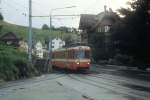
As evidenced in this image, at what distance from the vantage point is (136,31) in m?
59.8

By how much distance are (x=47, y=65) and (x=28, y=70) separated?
534 inches

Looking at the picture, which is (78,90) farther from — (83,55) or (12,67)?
(83,55)

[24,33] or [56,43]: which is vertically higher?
[24,33]

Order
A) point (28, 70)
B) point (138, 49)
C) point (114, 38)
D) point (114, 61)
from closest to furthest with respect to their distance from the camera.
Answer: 1. point (28, 70)
2. point (138, 49)
3. point (114, 38)
4. point (114, 61)

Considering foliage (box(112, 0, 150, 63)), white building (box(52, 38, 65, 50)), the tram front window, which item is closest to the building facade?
foliage (box(112, 0, 150, 63))

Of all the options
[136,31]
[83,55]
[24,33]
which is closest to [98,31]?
[24,33]

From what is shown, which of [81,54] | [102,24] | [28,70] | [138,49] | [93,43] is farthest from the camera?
[102,24]

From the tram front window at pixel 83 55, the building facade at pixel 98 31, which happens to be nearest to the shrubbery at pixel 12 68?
the tram front window at pixel 83 55

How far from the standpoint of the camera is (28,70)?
48062mm

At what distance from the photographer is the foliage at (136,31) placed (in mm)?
58969

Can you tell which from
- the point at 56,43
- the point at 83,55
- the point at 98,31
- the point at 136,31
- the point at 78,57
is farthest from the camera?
the point at 56,43

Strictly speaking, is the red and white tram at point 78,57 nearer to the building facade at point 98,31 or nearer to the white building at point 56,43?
the building facade at point 98,31

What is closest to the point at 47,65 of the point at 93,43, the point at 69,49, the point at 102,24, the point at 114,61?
the point at 69,49

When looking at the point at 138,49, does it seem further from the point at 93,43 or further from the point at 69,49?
the point at 93,43
